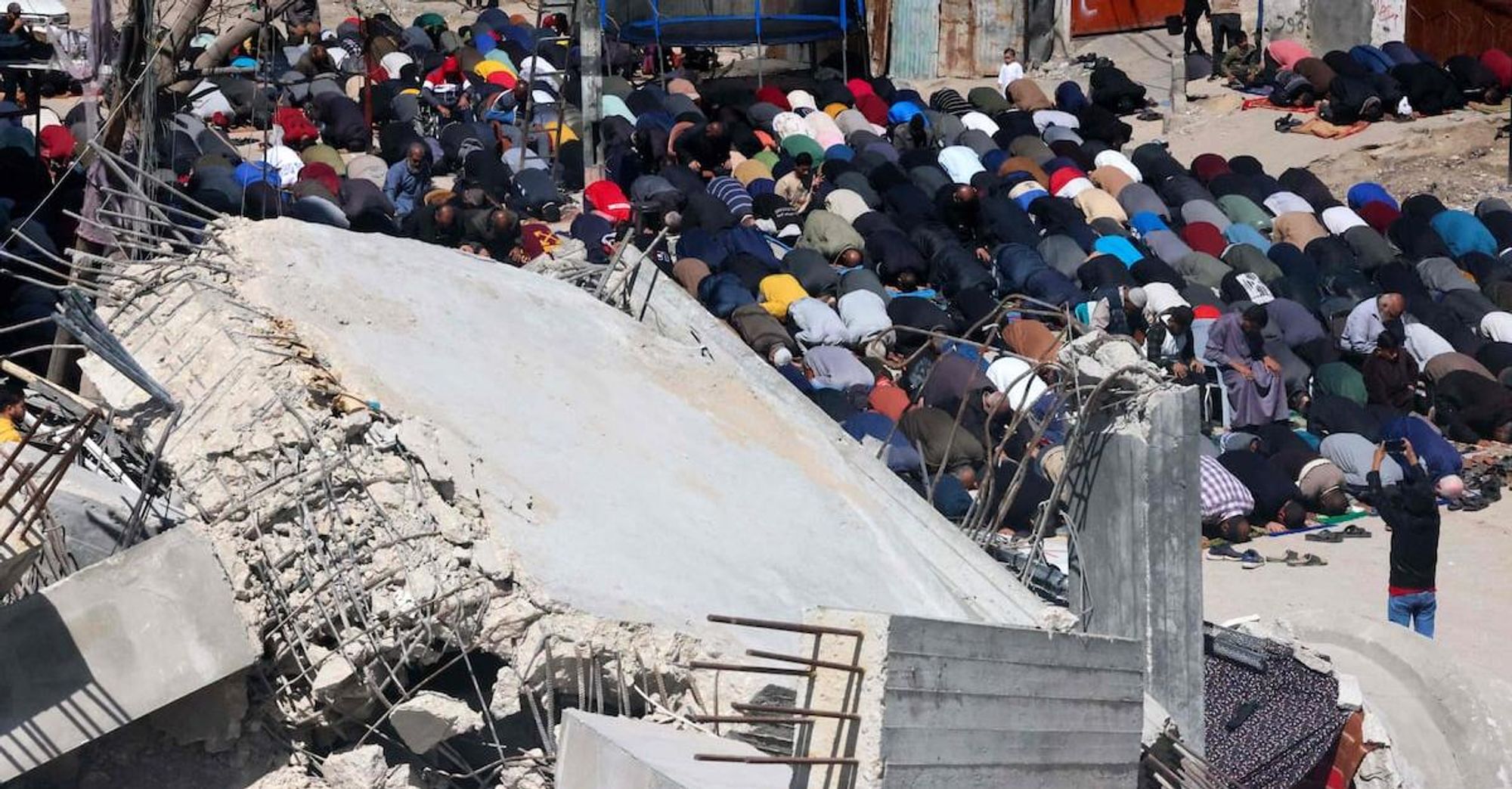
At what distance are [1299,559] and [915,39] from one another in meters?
13.2

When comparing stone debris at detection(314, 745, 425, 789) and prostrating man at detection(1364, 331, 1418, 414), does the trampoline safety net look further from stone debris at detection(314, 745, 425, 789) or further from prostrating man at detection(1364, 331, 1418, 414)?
stone debris at detection(314, 745, 425, 789)

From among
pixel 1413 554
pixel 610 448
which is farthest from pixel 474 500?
pixel 1413 554

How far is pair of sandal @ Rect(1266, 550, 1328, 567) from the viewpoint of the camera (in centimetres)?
1135

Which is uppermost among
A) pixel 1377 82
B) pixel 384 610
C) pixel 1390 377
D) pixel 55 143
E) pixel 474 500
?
pixel 474 500

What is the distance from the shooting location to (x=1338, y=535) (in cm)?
1176

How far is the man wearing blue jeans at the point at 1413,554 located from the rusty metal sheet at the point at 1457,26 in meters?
14.2

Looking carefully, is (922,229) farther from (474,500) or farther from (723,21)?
(474,500)

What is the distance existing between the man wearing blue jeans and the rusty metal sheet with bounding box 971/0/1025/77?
1443 centimetres

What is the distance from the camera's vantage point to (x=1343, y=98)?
66.5 ft

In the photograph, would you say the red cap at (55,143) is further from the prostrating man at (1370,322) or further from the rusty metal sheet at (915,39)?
the rusty metal sheet at (915,39)

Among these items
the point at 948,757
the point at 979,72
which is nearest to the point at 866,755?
the point at 948,757

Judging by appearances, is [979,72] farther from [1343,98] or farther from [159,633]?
[159,633]

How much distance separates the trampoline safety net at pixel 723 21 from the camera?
19.8 m

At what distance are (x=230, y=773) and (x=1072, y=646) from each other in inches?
82.4
